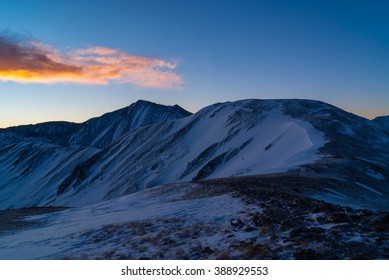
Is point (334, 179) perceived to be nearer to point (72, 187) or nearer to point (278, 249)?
point (278, 249)

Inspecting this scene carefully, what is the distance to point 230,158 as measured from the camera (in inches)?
2406

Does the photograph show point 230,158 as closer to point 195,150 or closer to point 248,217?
point 195,150

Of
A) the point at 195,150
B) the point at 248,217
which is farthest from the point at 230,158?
the point at 248,217

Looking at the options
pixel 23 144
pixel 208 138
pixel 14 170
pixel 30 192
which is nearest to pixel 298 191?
pixel 208 138

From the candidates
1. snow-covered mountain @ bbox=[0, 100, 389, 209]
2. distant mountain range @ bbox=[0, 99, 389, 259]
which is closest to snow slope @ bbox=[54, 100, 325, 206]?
snow-covered mountain @ bbox=[0, 100, 389, 209]

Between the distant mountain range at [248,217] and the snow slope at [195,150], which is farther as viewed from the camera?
the snow slope at [195,150]

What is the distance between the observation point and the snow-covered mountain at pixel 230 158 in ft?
86.8

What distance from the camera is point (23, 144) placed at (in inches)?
7072

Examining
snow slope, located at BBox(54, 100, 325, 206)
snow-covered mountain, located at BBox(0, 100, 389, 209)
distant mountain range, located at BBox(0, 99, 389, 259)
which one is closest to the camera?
distant mountain range, located at BBox(0, 99, 389, 259)

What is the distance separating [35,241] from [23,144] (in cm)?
18355

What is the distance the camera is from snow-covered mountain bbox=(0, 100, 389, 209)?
26469 mm

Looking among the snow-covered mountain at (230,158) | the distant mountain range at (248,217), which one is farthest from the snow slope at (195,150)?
the distant mountain range at (248,217)

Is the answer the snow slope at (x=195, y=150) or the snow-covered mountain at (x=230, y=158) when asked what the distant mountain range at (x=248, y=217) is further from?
the snow slope at (x=195, y=150)

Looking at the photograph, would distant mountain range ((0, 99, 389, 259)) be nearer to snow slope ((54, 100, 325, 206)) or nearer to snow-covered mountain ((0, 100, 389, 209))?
snow-covered mountain ((0, 100, 389, 209))
